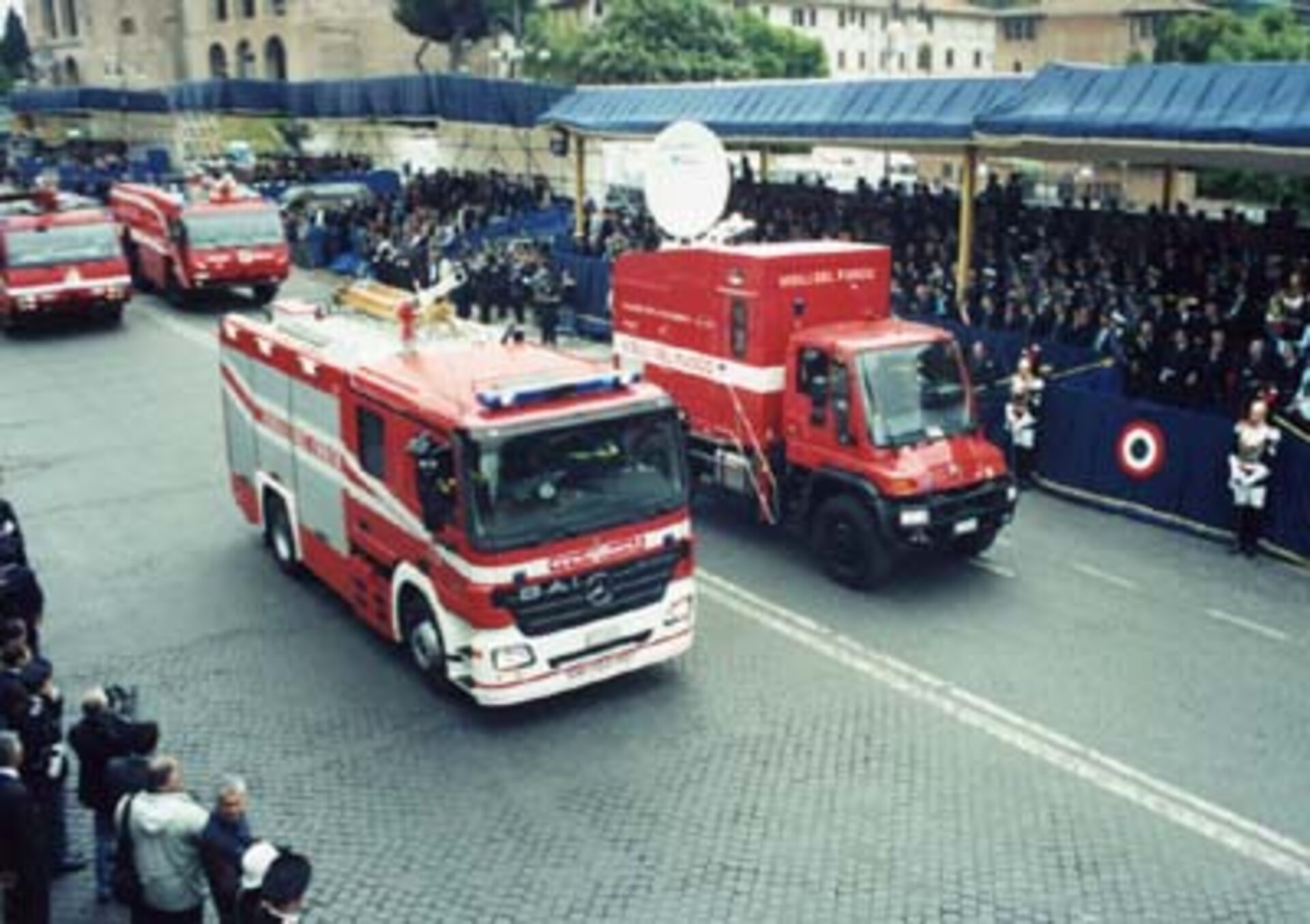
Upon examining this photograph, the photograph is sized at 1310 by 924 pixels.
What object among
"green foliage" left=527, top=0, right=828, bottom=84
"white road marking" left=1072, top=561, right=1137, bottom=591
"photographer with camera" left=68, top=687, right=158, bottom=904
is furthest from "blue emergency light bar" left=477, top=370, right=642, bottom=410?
"green foliage" left=527, top=0, right=828, bottom=84

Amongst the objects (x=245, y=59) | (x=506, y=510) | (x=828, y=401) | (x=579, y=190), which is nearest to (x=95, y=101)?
(x=245, y=59)

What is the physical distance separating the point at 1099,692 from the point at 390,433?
6.51 m

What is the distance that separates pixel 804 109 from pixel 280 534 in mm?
15872

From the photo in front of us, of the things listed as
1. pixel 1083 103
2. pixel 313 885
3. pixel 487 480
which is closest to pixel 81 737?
pixel 313 885

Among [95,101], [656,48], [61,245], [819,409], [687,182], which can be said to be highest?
[656,48]

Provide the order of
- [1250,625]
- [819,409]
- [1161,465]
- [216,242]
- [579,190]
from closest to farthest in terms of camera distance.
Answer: [1250,625], [819,409], [1161,465], [216,242], [579,190]

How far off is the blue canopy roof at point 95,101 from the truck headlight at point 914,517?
56.5 meters

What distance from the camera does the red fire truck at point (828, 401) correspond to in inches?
512

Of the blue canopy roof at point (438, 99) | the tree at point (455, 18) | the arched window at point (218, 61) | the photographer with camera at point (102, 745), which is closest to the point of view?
the photographer with camera at point (102, 745)

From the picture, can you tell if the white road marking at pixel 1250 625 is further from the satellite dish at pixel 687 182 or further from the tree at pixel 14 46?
the tree at pixel 14 46

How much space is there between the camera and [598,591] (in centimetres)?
1022

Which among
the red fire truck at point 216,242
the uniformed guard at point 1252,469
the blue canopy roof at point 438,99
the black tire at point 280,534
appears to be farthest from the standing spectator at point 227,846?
the blue canopy roof at point 438,99

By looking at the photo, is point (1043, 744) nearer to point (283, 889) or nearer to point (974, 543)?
point (974, 543)

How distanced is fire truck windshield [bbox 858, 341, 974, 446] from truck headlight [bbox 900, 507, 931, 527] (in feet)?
2.37
